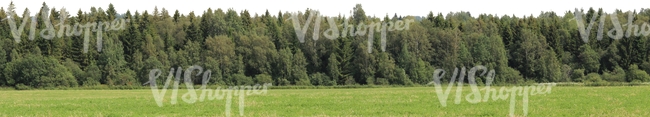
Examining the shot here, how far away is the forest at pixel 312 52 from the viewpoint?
12900cm

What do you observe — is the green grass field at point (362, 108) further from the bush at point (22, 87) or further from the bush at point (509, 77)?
the bush at point (509, 77)

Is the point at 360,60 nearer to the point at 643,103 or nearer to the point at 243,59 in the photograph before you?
the point at 243,59

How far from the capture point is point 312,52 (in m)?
145

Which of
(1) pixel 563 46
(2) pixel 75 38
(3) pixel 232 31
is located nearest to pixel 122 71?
(2) pixel 75 38

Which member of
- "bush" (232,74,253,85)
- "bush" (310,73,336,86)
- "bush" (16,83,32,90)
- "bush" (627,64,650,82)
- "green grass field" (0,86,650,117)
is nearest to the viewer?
"green grass field" (0,86,650,117)

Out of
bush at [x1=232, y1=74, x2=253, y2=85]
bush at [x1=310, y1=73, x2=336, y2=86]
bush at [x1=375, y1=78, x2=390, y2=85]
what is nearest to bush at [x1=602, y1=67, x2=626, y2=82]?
bush at [x1=375, y1=78, x2=390, y2=85]

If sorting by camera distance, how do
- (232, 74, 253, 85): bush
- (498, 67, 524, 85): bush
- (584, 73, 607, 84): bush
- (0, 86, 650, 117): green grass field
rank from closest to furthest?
(0, 86, 650, 117): green grass field, (584, 73, 607, 84): bush, (232, 74, 253, 85): bush, (498, 67, 524, 85): bush

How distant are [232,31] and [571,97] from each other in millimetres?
112369

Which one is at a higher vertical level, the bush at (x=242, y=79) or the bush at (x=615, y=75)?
the bush at (x=242, y=79)

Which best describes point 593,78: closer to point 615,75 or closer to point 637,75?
point 615,75

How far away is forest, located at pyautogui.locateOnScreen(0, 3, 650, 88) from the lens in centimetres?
12900

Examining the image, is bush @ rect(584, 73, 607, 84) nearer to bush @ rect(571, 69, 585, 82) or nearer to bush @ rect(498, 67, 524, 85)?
bush @ rect(571, 69, 585, 82)

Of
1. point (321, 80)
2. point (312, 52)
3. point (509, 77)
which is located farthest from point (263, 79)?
point (509, 77)

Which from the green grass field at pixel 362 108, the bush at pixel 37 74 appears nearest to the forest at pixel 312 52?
the bush at pixel 37 74
